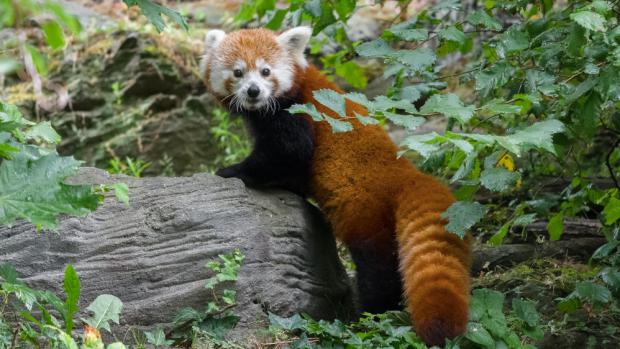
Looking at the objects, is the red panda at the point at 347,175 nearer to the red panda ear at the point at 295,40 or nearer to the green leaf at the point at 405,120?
the red panda ear at the point at 295,40

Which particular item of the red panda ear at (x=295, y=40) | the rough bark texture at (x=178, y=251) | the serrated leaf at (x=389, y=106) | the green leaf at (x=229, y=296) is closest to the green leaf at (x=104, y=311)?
the rough bark texture at (x=178, y=251)

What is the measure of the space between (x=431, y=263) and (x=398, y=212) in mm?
622

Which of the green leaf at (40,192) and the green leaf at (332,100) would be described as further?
the green leaf at (332,100)

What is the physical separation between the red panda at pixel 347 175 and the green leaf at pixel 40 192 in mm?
1541

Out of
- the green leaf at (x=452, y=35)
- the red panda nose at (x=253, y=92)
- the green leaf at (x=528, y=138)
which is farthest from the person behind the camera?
the red panda nose at (x=253, y=92)

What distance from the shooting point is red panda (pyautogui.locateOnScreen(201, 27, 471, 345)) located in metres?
3.47

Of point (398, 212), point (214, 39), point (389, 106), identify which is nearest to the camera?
point (389, 106)

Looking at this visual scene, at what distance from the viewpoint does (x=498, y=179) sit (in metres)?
2.93

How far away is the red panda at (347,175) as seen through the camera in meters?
3.47

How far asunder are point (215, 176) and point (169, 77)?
3.45 m

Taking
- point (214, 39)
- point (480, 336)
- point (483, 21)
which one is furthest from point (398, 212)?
point (214, 39)

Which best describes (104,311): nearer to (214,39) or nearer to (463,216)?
(463,216)

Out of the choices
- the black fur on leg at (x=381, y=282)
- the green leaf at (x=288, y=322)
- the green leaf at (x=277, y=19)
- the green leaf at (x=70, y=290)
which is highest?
the green leaf at (x=277, y=19)

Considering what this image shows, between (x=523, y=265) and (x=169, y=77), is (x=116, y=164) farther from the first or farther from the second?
(x=523, y=265)
